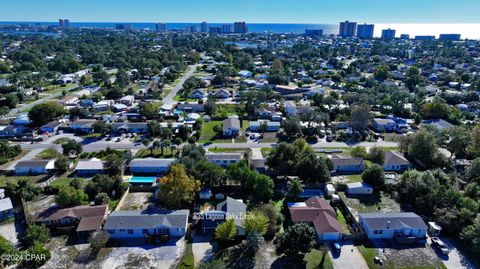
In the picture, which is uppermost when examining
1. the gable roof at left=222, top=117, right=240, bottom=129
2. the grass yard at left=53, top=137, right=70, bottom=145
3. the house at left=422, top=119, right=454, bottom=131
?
the house at left=422, top=119, right=454, bottom=131

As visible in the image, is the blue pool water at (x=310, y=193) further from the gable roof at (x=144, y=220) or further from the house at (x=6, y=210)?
the house at (x=6, y=210)

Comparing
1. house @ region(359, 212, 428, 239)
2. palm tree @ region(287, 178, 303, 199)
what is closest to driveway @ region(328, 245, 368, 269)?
house @ region(359, 212, 428, 239)

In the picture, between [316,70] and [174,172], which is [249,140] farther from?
[316,70]

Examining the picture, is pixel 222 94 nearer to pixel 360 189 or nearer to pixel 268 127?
pixel 268 127

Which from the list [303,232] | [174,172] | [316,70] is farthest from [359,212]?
[316,70]

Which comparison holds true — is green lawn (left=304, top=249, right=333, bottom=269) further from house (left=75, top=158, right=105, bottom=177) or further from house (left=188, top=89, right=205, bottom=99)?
house (left=188, top=89, right=205, bottom=99)
